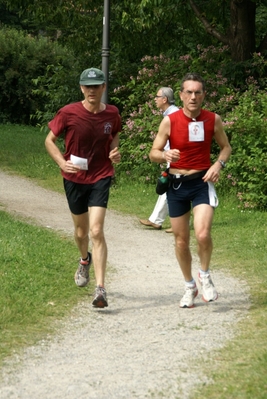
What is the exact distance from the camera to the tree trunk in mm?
19000

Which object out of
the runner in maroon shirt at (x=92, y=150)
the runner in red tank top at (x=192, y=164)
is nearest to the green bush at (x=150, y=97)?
the runner in maroon shirt at (x=92, y=150)

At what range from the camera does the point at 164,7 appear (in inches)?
727

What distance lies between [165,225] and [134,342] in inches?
254

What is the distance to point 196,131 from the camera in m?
7.88

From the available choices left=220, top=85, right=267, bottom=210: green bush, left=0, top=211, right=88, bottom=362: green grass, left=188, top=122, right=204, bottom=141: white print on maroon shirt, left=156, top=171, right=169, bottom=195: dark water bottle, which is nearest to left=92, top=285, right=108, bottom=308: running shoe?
left=0, top=211, right=88, bottom=362: green grass

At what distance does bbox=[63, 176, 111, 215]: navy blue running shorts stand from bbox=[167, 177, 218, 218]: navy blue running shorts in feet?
1.93

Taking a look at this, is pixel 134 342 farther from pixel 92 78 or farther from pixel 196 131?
pixel 92 78

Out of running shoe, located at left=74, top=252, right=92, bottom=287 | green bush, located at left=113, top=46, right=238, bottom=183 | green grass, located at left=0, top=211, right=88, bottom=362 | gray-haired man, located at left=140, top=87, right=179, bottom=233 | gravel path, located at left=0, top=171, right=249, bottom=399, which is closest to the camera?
gravel path, located at left=0, top=171, right=249, bottom=399

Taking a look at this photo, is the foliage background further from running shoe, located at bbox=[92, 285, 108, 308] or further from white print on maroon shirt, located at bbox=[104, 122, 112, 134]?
running shoe, located at bbox=[92, 285, 108, 308]

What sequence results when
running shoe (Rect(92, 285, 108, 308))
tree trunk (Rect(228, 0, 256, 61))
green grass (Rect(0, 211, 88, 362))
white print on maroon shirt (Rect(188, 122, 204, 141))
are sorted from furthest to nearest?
tree trunk (Rect(228, 0, 256, 61)) → running shoe (Rect(92, 285, 108, 308)) → white print on maroon shirt (Rect(188, 122, 204, 141)) → green grass (Rect(0, 211, 88, 362))

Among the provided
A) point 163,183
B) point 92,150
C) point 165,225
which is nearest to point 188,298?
point 163,183

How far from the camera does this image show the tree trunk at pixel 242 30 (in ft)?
62.3

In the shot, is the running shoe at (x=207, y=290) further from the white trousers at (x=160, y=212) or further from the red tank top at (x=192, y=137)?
the white trousers at (x=160, y=212)

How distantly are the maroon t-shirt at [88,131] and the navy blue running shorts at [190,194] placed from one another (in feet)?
2.18
